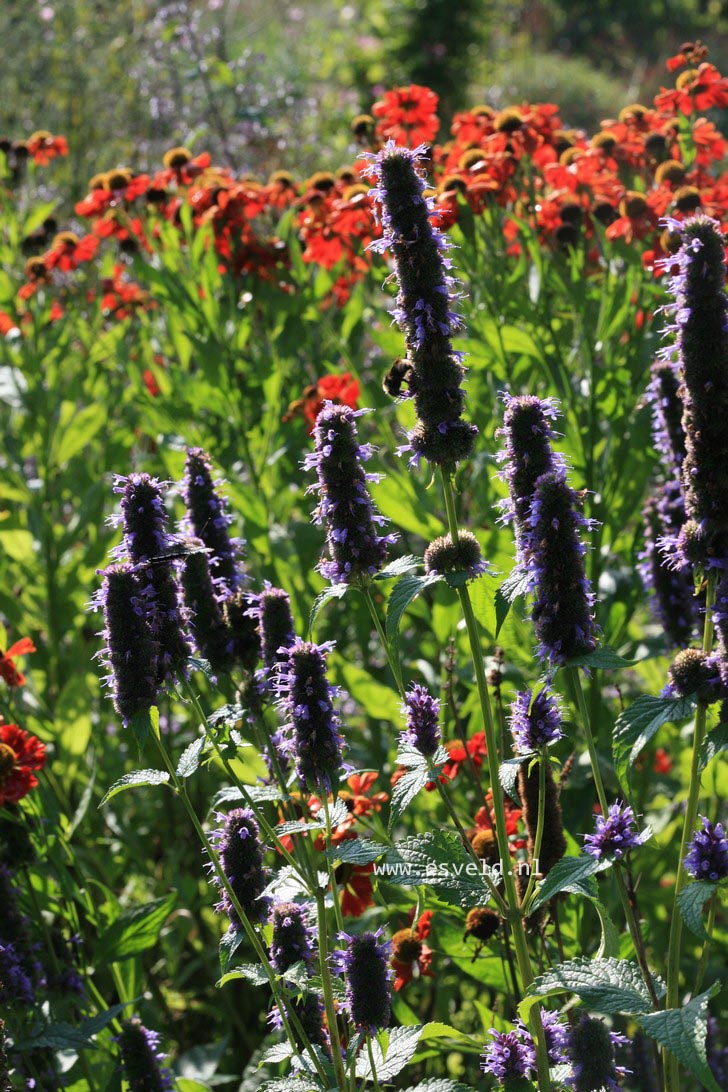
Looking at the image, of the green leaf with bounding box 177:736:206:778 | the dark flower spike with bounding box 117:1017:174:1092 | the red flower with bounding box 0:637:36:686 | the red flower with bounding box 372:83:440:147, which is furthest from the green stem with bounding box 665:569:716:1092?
the red flower with bounding box 372:83:440:147

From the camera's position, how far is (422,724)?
1997 millimetres

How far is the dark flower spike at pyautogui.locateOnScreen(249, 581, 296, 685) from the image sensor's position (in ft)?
6.64

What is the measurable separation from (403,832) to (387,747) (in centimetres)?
31

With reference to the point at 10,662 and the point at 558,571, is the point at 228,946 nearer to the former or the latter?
the point at 558,571

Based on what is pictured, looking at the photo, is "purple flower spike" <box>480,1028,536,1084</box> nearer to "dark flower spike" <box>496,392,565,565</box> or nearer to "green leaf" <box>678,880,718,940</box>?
"green leaf" <box>678,880,718,940</box>

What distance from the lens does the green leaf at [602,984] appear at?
5.32 feet

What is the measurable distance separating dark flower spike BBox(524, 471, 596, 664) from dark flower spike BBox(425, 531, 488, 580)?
0.36ft

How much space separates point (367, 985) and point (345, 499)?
74 centimetres

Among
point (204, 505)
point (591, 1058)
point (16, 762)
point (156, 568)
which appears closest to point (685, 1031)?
point (591, 1058)

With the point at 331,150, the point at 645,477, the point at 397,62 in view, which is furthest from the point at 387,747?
the point at 397,62

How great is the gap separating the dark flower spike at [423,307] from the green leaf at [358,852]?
59 centimetres

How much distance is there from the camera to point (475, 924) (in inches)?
90.6

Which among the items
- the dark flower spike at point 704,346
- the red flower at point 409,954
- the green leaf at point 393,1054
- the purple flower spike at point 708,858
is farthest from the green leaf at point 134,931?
the dark flower spike at point 704,346

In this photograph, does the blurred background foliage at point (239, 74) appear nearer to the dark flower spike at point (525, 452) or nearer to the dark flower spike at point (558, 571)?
the dark flower spike at point (525, 452)
